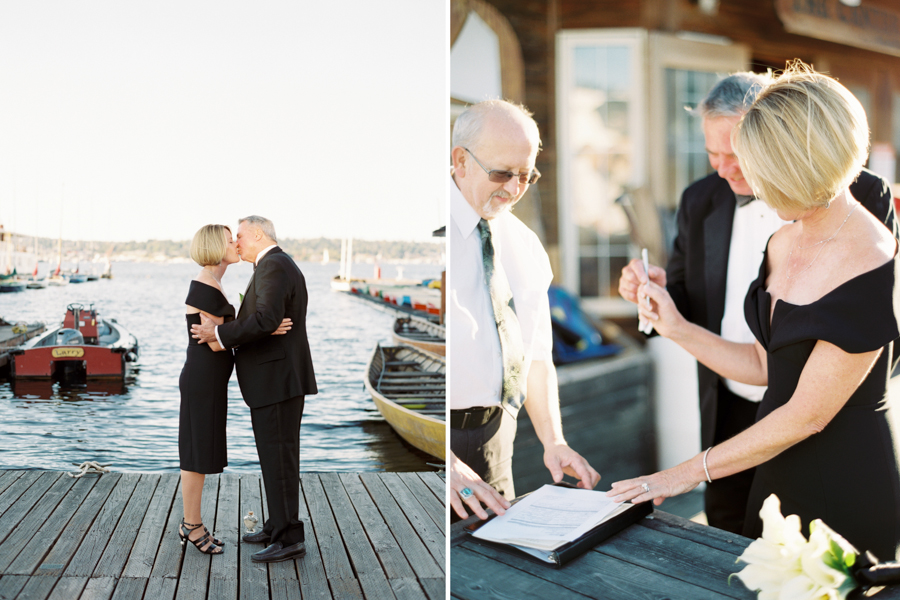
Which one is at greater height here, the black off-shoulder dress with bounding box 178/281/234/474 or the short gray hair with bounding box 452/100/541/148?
the short gray hair with bounding box 452/100/541/148

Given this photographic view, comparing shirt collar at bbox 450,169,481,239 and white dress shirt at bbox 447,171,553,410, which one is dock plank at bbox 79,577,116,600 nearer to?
white dress shirt at bbox 447,171,553,410

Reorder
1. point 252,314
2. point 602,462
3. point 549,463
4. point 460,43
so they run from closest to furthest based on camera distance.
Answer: point 549,463
point 460,43
point 252,314
point 602,462

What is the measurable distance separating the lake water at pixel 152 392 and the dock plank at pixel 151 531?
0.47ft

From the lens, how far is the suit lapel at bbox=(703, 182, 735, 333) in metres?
1.96

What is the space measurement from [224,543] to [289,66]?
213 centimetres

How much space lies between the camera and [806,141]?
1360mm

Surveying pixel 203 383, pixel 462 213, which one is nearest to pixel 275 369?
pixel 203 383

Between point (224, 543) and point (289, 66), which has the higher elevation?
point (289, 66)

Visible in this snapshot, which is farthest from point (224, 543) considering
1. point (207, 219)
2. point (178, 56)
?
point (178, 56)

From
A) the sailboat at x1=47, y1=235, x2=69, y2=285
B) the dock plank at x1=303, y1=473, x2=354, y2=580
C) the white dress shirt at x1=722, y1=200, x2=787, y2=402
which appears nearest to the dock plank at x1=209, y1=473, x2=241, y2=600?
the dock plank at x1=303, y1=473, x2=354, y2=580

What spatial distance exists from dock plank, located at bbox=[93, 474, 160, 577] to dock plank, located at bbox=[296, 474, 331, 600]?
677mm

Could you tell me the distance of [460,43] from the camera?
202 cm

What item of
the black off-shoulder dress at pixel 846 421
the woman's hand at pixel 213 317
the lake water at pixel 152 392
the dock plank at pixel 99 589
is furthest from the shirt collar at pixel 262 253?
the black off-shoulder dress at pixel 846 421

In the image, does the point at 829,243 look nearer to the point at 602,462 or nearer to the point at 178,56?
the point at 602,462
